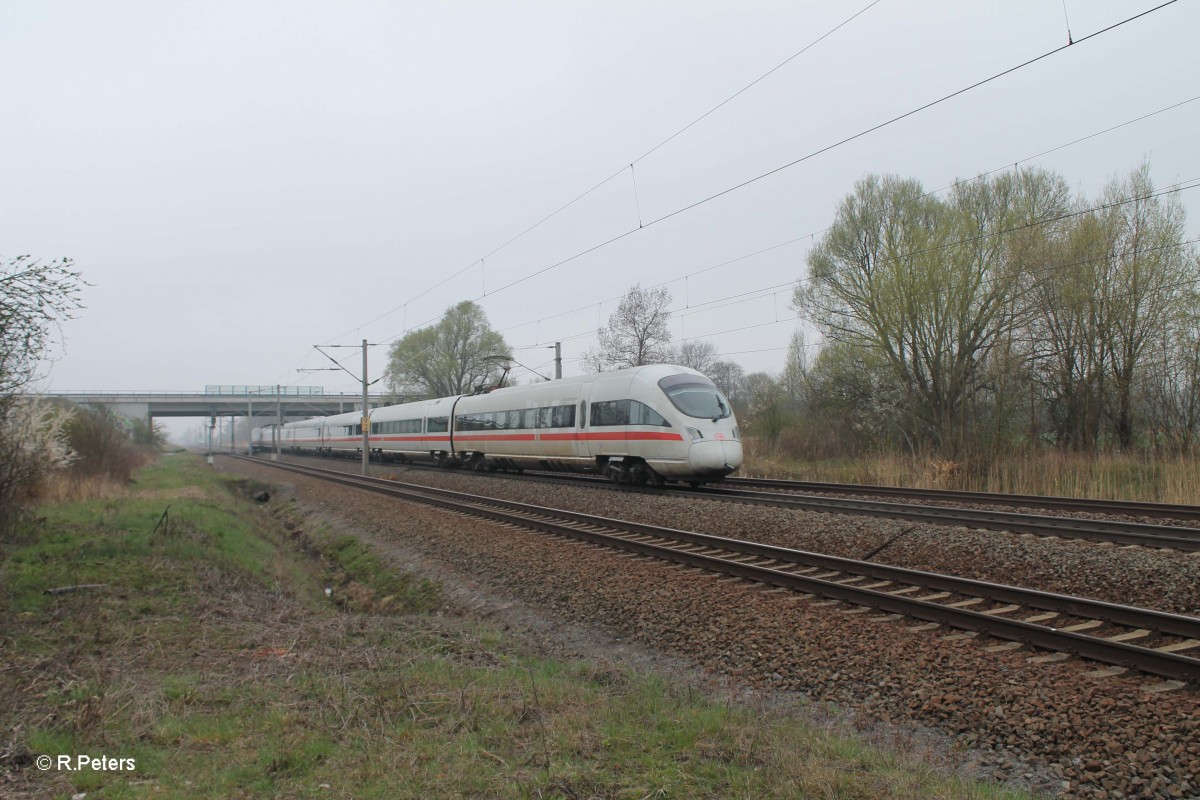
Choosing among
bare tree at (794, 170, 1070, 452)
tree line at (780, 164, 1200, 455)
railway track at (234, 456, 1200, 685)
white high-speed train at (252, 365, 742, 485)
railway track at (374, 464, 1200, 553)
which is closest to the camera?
railway track at (234, 456, 1200, 685)

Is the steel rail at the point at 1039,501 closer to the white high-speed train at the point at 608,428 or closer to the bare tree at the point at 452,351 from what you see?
the white high-speed train at the point at 608,428

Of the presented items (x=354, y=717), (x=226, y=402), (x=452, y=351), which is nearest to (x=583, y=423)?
(x=354, y=717)

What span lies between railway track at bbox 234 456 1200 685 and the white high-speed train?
567cm

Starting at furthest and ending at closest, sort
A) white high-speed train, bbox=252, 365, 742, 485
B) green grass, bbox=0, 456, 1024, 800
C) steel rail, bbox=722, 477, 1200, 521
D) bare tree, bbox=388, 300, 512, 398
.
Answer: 1. bare tree, bbox=388, 300, 512, 398
2. white high-speed train, bbox=252, 365, 742, 485
3. steel rail, bbox=722, 477, 1200, 521
4. green grass, bbox=0, 456, 1024, 800

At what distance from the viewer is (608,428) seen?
18.8 m

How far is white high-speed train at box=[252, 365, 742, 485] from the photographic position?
1661 centimetres

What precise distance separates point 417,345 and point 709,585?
2351 inches

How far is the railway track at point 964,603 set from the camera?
520cm

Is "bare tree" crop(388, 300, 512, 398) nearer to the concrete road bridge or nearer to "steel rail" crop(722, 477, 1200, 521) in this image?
the concrete road bridge

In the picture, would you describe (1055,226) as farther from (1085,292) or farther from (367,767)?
(367,767)

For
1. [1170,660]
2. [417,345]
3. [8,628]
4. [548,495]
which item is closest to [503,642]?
[8,628]

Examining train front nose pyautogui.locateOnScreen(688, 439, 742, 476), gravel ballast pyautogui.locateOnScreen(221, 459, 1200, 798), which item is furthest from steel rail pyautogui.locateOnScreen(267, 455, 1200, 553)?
train front nose pyautogui.locateOnScreen(688, 439, 742, 476)

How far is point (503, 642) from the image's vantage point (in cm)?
690

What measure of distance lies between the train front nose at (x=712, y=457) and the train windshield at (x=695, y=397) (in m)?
0.68
